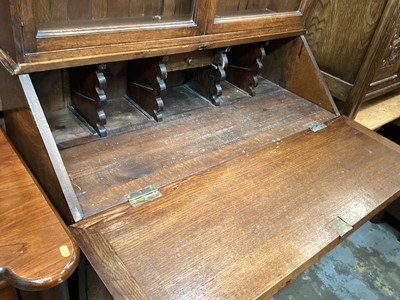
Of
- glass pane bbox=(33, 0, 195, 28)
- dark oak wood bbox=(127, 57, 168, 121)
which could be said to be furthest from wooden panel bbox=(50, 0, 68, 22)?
dark oak wood bbox=(127, 57, 168, 121)

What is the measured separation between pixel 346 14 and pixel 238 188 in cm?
84

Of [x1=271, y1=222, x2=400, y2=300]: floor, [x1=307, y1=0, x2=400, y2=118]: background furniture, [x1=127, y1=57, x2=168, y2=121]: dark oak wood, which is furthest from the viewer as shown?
[x1=271, y1=222, x2=400, y2=300]: floor

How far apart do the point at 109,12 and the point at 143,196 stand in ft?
1.56

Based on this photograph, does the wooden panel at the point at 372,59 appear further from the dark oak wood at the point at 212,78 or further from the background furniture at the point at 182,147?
the dark oak wood at the point at 212,78

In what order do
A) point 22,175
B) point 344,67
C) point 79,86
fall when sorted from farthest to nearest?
1. point 344,67
2. point 79,86
3. point 22,175

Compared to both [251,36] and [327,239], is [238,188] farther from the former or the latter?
[251,36]

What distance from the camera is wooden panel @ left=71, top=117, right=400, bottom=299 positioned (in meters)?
0.69

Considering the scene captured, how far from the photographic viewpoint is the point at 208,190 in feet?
2.94

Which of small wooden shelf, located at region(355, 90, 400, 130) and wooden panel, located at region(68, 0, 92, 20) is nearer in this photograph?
wooden panel, located at region(68, 0, 92, 20)

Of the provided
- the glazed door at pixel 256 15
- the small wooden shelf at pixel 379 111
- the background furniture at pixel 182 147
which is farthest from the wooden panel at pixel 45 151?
the small wooden shelf at pixel 379 111

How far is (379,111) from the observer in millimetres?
1645

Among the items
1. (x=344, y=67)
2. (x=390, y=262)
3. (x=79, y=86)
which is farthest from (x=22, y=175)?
(x=390, y=262)

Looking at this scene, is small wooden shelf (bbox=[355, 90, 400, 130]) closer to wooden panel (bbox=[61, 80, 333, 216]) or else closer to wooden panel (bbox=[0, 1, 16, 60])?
wooden panel (bbox=[61, 80, 333, 216])

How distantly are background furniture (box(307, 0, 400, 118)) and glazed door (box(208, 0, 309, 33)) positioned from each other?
91 millimetres
